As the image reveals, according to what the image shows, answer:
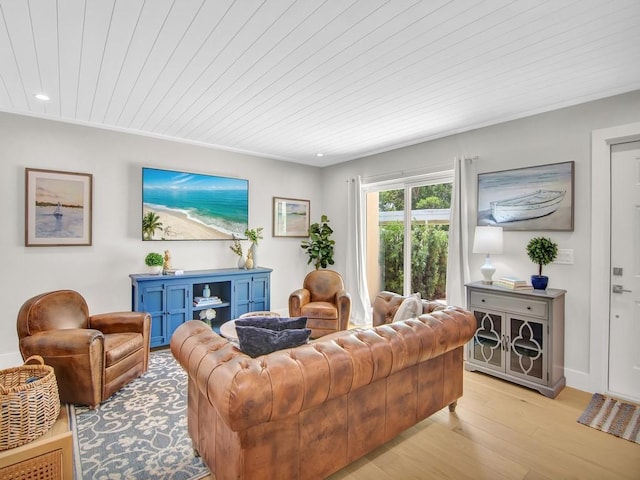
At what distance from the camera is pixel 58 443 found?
5.24 ft

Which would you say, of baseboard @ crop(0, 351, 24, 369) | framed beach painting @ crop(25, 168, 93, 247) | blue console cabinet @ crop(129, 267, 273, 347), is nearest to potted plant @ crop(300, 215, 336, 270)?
blue console cabinet @ crop(129, 267, 273, 347)

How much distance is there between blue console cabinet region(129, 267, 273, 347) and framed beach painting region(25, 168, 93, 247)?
2.57 ft

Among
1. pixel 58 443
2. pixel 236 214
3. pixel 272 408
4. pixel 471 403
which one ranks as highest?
pixel 236 214

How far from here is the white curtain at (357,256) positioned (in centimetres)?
521

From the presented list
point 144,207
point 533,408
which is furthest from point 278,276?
point 533,408

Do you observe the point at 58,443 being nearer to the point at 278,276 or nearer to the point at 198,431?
the point at 198,431

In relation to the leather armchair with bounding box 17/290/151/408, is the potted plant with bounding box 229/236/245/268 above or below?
above

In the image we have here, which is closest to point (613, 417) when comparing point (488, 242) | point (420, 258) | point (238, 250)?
point (488, 242)

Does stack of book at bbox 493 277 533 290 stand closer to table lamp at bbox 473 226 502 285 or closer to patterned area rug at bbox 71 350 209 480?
table lamp at bbox 473 226 502 285

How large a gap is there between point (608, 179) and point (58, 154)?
215 inches

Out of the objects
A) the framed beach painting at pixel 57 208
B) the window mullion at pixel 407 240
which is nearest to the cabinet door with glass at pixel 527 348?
the window mullion at pixel 407 240

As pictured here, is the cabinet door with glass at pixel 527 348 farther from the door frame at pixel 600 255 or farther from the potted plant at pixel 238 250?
the potted plant at pixel 238 250

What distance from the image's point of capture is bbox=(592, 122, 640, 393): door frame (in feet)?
9.52

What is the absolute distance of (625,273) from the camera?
9.41ft
